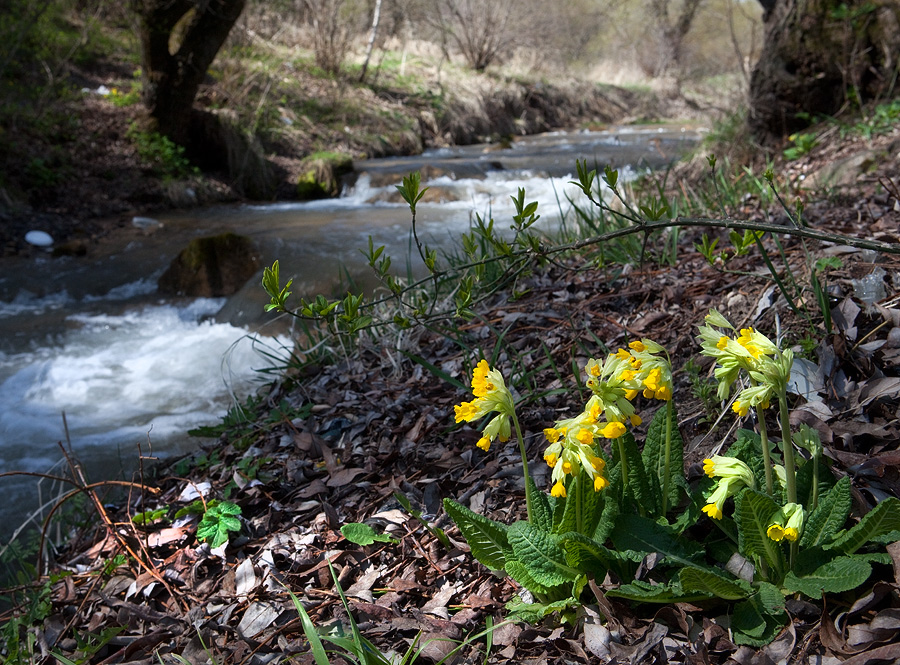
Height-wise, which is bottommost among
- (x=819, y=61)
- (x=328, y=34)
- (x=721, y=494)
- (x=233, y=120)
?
(x=721, y=494)

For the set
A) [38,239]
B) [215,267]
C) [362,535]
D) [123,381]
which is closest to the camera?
[362,535]

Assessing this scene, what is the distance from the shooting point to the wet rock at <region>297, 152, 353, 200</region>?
1038cm

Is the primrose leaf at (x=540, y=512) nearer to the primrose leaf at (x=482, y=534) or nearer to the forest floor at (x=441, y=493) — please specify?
the primrose leaf at (x=482, y=534)

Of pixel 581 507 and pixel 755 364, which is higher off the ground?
pixel 755 364

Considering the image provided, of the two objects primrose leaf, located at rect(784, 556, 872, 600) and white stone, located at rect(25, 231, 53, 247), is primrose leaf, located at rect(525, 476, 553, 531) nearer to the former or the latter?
primrose leaf, located at rect(784, 556, 872, 600)

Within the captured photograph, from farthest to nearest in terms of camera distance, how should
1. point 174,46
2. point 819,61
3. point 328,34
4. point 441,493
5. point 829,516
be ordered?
point 328,34
point 174,46
point 819,61
point 441,493
point 829,516

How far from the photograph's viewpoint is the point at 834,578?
128 centimetres

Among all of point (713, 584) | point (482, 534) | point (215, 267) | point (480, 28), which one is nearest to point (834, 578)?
point (713, 584)

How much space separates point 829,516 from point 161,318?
6129mm

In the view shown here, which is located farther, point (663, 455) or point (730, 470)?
point (663, 455)

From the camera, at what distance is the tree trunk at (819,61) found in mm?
5086

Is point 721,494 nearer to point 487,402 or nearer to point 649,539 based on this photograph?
point 649,539

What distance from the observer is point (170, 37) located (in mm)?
9617

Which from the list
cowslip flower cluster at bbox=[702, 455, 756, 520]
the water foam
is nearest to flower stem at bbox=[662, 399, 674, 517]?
cowslip flower cluster at bbox=[702, 455, 756, 520]
